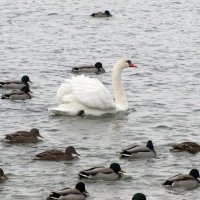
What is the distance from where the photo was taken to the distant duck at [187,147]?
2025cm

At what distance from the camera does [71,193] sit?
17.1m

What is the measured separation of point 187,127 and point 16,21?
732 inches

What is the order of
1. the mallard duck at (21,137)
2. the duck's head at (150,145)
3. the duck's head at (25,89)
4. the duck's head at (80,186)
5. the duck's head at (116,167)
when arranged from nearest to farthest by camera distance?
the duck's head at (80,186), the duck's head at (116,167), the duck's head at (150,145), the mallard duck at (21,137), the duck's head at (25,89)

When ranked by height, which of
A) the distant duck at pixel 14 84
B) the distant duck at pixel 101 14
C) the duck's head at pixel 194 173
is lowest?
the distant duck at pixel 101 14

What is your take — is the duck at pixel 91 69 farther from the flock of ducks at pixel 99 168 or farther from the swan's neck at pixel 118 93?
the flock of ducks at pixel 99 168

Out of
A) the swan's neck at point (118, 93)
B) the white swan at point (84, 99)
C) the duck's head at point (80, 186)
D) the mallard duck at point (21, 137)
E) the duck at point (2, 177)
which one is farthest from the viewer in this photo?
the swan's neck at point (118, 93)

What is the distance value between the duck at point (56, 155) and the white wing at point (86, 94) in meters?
4.48

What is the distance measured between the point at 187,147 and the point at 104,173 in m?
2.47

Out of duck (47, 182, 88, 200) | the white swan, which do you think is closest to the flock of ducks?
duck (47, 182, 88, 200)

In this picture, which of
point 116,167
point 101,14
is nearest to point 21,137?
point 116,167

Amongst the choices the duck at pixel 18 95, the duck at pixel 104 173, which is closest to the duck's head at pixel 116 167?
the duck at pixel 104 173

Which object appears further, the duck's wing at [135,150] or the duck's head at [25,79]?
the duck's head at [25,79]

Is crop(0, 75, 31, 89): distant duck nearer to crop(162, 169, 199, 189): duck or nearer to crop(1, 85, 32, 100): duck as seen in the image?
crop(1, 85, 32, 100): duck

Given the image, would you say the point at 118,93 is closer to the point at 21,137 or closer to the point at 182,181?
the point at 21,137
